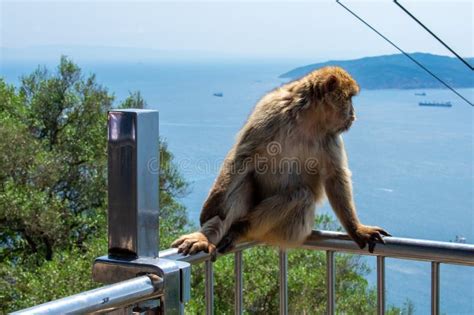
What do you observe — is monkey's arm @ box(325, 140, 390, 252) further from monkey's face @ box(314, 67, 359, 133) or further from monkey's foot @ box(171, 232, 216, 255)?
monkey's foot @ box(171, 232, 216, 255)

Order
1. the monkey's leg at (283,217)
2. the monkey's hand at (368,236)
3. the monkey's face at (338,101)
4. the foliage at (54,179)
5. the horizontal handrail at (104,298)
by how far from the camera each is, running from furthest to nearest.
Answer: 1. the foliage at (54,179)
2. the monkey's face at (338,101)
3. the monkey's leg at (283,217)
4. the monkey's hand at (368,236)
5. the horizontal handrail at (104,298)

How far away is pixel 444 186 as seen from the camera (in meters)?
13.6

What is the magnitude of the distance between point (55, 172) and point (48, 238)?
2.91 ft

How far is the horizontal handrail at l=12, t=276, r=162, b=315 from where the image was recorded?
137cm

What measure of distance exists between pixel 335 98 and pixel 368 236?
3.89ft

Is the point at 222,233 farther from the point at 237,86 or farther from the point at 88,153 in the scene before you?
the point at 237,86

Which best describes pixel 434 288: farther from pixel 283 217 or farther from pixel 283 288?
pixel 283 217

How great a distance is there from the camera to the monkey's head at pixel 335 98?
3.90m

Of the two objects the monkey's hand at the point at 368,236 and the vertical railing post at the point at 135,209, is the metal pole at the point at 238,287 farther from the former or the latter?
the vertical railing post at the point at 135,209

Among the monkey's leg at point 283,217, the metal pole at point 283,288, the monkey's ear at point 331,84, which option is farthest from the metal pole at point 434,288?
the monkey's ear at point 331,84

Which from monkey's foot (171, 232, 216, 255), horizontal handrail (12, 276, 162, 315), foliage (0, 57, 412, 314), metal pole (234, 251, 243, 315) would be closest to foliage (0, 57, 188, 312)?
foliage (0, 57, 412, 314)

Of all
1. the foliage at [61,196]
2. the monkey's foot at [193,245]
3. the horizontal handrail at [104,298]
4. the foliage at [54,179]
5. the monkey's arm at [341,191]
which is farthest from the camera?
the foliage at [54,179]

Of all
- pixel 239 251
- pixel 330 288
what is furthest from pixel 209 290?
pixel 330 288

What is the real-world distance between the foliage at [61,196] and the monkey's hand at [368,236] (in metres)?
4.84
